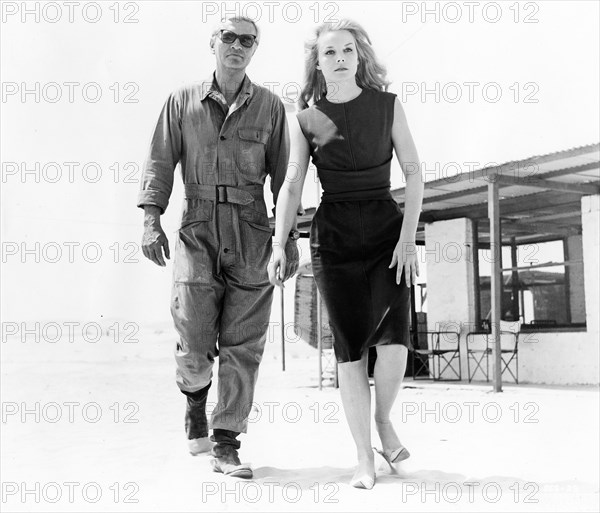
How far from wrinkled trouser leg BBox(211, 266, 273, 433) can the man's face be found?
1.04 meters

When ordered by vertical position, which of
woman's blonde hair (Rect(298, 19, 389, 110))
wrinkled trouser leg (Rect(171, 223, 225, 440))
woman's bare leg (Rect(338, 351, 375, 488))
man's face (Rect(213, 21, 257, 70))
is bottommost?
woman's bare leg (Rect(338, 351, 375, 488))

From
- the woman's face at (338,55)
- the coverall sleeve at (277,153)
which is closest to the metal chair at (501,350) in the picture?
the coverall sleeve at (277,153)

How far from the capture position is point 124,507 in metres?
2.85

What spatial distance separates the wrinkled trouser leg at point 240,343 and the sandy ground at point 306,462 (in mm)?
327

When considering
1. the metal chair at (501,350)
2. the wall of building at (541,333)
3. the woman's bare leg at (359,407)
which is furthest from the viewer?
the metal chair at (501,350)

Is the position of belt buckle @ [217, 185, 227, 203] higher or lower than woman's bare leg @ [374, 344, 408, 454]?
higher

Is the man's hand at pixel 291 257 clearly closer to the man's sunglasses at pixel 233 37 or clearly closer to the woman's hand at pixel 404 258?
the woman's hand at pixel 404 258

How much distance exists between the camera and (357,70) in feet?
10.9

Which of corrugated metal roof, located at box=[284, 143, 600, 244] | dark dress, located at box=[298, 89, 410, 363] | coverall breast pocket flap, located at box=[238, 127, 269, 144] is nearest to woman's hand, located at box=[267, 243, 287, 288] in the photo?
dark dress, located at box=[298, 89, 410, 363]

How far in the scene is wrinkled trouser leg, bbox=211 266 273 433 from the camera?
348cm

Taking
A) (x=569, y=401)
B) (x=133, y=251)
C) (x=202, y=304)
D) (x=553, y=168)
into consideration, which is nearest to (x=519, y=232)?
(x=553, y=168)

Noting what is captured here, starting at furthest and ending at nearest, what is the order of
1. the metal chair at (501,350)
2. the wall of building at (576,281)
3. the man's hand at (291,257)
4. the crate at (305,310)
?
1. the crate at (305,310)
2. the wall of building at (576,281)
3. the metal chair at (501,350)
4. the man's hand at (291,257)

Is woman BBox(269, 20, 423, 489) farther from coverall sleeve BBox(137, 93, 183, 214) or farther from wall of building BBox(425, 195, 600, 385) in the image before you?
wall of building BBox(425, 195, 600, 385)

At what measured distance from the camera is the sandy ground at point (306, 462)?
2.86 metres
